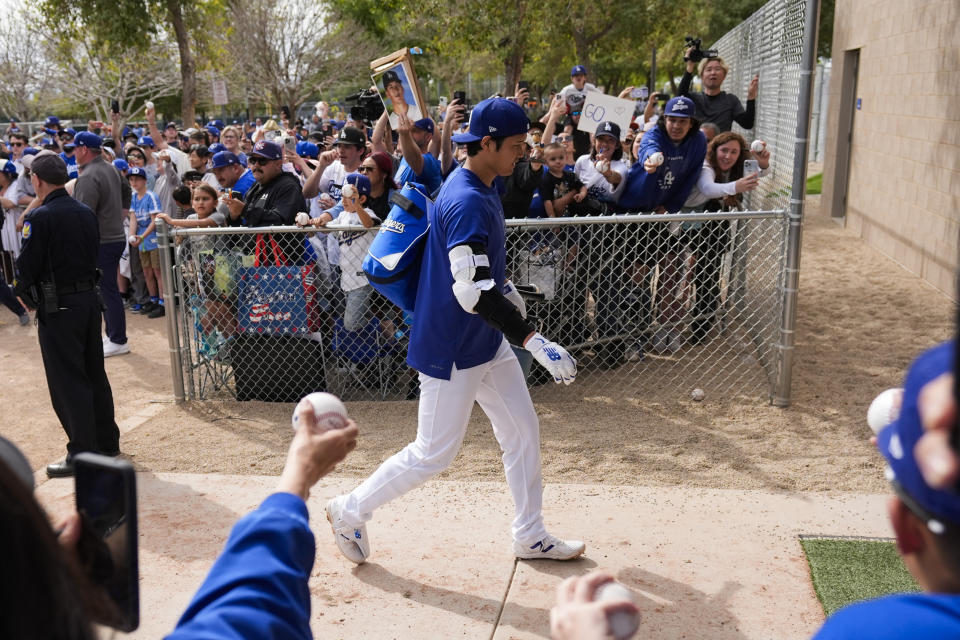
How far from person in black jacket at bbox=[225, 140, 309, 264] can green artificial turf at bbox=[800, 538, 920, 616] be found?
177 inches

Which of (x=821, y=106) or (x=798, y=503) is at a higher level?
(x=821, y=106)

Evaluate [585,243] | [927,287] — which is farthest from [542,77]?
[585,243]

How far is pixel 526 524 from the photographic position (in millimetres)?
4238

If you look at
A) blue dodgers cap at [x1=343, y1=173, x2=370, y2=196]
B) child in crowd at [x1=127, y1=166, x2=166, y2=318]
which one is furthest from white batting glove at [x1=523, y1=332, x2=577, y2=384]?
child in crowd at [x1=127, y1=166, x2=166, y2=318]

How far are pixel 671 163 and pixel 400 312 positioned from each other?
8.70 ft

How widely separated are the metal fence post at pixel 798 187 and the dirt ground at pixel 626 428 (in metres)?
0.53

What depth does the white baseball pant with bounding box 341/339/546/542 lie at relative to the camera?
4.04 m

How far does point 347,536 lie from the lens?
4223mm

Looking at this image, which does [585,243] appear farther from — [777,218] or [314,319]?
[314,319]

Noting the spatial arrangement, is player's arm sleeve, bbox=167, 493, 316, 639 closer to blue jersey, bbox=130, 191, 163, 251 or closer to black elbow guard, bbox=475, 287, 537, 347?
black elbow guard, bbox=475, 287, 537, 347

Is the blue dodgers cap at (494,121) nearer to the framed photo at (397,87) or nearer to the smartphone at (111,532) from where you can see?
the framed photo at (397,87)

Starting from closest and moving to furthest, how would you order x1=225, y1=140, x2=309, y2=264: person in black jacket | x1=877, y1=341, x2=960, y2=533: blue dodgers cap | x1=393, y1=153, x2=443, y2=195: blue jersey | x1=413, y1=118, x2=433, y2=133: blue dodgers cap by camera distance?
1. x1=877, y1=341, x2=960, y2=533: blue dodgers cap
2. x1=393, y1=153, x2=443, y2=195: blue jersey
3. x1=225, y1=140, x2=309, y2=264: person in black jacket
4. x1=413, y1=118, x2=433, y2=133: blue dodgers cap

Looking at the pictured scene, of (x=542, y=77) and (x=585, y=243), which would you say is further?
(x=542, y=77)

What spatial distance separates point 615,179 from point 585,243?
1.08m
